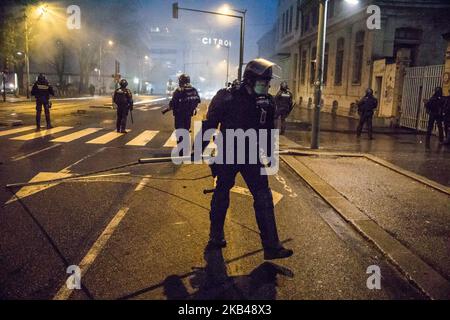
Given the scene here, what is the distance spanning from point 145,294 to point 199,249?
1.08 metres

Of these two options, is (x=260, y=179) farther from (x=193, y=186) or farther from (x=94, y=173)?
(x=94, y=173)

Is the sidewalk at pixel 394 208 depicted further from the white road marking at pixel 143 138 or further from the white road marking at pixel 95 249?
the white road marking at pixel 143 138

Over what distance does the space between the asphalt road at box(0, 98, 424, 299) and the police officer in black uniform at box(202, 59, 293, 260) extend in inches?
13.2

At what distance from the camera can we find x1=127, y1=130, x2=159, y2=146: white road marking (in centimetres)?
1211

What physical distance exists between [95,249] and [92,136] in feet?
31.5

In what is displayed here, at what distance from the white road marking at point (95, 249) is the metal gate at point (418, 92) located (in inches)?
586

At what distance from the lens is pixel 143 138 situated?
1327 cm

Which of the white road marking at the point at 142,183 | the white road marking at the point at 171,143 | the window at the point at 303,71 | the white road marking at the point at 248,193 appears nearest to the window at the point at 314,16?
the window at the point at 303,71

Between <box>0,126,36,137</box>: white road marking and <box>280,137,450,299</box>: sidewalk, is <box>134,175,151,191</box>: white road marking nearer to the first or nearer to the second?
<box>280,137,450,299</box>: sidewalk
